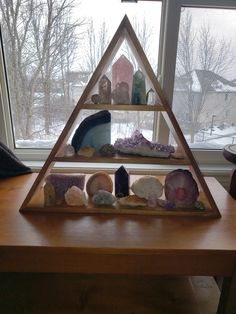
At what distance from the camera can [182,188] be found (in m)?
0.97

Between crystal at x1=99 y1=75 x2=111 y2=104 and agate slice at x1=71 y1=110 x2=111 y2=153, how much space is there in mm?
67

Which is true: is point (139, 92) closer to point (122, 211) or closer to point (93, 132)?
point (93, 132)

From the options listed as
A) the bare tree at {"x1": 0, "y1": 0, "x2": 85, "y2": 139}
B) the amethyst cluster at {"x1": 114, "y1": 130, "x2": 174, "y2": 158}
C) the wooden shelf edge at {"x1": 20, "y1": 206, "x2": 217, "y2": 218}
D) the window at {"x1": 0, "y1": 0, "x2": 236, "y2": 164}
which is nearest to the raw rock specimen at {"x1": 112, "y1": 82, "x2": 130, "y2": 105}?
the amethyst cluster at {"x1": 114, "y1": 130, "x2": 174, "y2": 158}

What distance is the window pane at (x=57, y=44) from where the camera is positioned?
1.32 m

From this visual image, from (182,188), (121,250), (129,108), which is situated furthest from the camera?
(182,188)

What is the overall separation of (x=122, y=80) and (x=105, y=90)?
0.26 feet

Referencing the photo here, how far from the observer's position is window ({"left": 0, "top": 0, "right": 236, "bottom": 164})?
133 cm

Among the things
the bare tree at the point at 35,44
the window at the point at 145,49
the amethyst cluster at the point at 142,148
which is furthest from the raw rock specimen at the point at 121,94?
the bare tree at the point at 35,44

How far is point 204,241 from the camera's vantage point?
31.6 inches

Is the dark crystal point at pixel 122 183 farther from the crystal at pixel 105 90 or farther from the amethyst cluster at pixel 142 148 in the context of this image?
the crystal at pixel 105 90

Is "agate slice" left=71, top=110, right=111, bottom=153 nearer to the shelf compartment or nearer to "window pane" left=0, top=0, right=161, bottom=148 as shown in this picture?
the shelf compartment

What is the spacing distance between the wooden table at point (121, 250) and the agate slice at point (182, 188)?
5.0 inches

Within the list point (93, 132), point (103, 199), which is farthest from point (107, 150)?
point (103, 199)

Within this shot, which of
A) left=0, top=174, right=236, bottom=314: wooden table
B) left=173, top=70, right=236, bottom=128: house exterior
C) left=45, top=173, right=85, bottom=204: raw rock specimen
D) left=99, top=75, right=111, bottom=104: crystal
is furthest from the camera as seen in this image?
left=173, top=70, right=236, bottom=128: house exterior
